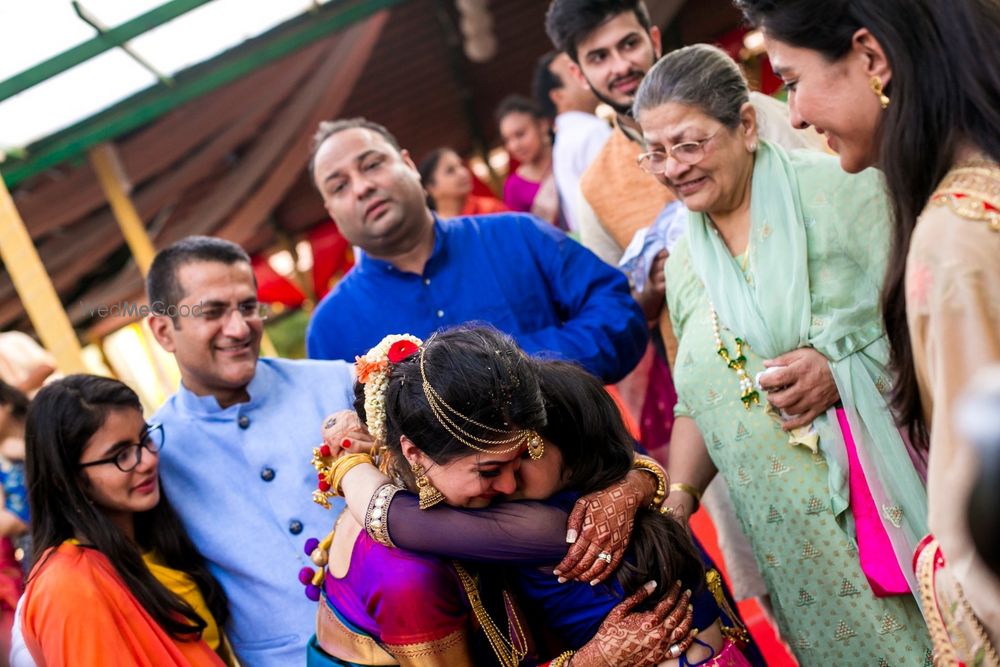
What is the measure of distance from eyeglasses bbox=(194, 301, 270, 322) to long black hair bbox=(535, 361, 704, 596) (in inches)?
43.9

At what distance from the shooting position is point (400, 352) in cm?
211

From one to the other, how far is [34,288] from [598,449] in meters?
3.59

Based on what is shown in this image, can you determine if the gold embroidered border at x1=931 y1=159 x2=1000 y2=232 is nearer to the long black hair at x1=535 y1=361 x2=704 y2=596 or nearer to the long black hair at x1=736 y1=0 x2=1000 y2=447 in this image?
the long black hair at x1=736 y1=0 x2=1000 y2=447

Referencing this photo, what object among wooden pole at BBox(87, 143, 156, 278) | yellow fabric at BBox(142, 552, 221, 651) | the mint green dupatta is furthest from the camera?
wooden pole at BBox(87, 143, 156, 278)

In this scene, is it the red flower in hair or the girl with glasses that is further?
the girl with glasses

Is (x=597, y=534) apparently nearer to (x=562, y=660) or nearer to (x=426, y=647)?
(x=562, y=660)

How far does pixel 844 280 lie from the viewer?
2.30 metres

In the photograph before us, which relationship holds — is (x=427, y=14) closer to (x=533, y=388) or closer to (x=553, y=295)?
(x=553, y=295)

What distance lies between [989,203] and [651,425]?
230 centimetres

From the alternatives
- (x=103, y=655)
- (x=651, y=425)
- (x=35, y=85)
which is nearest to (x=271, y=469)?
(x=103, y=655)

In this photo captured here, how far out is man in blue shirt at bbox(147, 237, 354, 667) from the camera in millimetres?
2805

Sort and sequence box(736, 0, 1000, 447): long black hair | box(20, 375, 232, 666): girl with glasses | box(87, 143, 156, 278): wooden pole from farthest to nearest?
box(87, 143, 156, 278): wooden pole < box(20, 375, 232, 666): girl with glasses < box(736, 0, 1000, 447): long black hair

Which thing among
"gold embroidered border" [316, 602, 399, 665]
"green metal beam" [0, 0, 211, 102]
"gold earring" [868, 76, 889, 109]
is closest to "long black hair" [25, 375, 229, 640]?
"gold embroidered border" [316, 602, 399, 665]

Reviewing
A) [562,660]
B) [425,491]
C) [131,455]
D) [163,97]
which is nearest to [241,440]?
[131,455]
